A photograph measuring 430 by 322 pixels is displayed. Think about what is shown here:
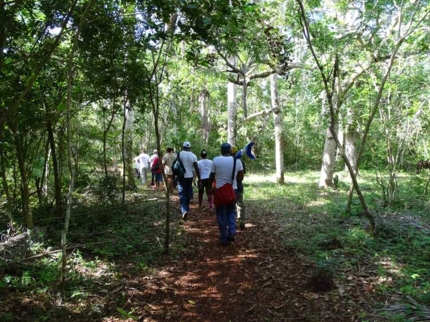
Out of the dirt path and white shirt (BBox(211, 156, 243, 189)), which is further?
white shirt (BBox(211, 156, 243, 189))

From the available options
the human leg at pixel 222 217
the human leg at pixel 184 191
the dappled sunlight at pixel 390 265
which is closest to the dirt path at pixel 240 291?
the human leg at pixel 222 217

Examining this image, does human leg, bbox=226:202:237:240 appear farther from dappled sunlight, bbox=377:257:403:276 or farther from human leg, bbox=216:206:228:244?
dappled sunlight, bbox=377:257:403:276

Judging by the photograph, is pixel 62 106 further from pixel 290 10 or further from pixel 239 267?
pixel 290 10

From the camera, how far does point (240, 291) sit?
15.3 ft

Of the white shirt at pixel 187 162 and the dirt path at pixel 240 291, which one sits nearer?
the dirt path at pixel 240 291

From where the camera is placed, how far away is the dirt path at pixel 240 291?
13.4 feet

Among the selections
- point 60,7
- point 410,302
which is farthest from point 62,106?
point 410,302

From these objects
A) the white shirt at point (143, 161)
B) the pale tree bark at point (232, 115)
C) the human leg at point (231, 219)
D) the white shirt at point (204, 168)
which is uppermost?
the pale tree bark at point (232, 115)

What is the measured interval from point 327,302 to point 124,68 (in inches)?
223

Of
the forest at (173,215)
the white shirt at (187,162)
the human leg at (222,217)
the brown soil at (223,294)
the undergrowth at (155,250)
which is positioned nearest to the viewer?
the brown soil at (223,294)

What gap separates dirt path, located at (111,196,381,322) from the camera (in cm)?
409

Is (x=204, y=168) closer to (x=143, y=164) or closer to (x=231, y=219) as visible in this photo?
(x=231, y=219)

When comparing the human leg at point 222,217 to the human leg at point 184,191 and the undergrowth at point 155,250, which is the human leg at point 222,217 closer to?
the undergrowth at point 155,250

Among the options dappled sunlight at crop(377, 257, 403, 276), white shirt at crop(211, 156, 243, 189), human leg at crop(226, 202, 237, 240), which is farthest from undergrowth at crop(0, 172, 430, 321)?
white shirt at crop(211, 156, 243, 189)
